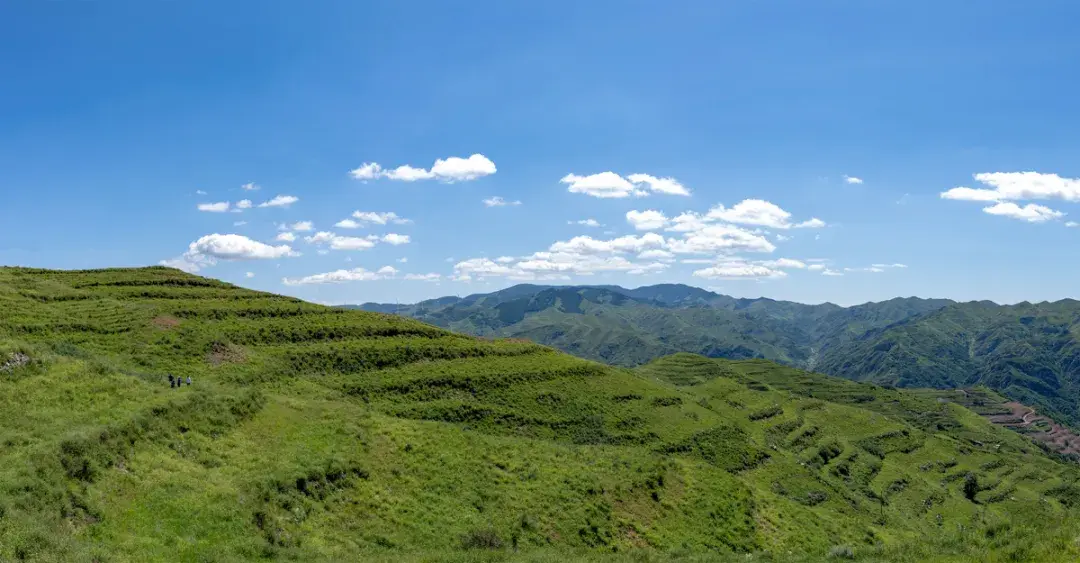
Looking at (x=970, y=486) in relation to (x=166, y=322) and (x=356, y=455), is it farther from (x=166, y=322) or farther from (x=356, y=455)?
(x=166, y=322)

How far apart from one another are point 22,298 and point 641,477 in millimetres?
92885

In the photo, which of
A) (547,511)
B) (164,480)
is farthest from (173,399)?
(547,511)

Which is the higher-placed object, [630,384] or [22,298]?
[22,298]

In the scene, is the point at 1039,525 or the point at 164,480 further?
the point at 164,480

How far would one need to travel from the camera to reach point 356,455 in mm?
45438

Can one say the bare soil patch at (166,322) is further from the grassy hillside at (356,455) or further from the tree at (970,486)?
the tree at (970,486)

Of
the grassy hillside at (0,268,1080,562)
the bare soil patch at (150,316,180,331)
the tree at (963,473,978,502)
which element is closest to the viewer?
the grassy hillside at (0,268,1080,562)

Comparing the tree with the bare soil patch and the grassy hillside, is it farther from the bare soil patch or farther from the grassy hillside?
the bare soil patch

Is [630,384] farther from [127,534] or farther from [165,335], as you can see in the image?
[127,534]

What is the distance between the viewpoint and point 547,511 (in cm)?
4762

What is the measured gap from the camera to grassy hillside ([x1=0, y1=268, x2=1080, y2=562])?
29516 millimetres

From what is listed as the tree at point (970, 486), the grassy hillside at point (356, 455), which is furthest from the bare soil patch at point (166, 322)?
the tree at point (970, 486)

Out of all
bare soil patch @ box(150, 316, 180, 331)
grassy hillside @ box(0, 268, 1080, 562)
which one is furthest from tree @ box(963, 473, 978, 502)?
bare soil patch @ box(150, 316, 180, 331)

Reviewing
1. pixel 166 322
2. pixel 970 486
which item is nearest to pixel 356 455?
pixel 166 322
